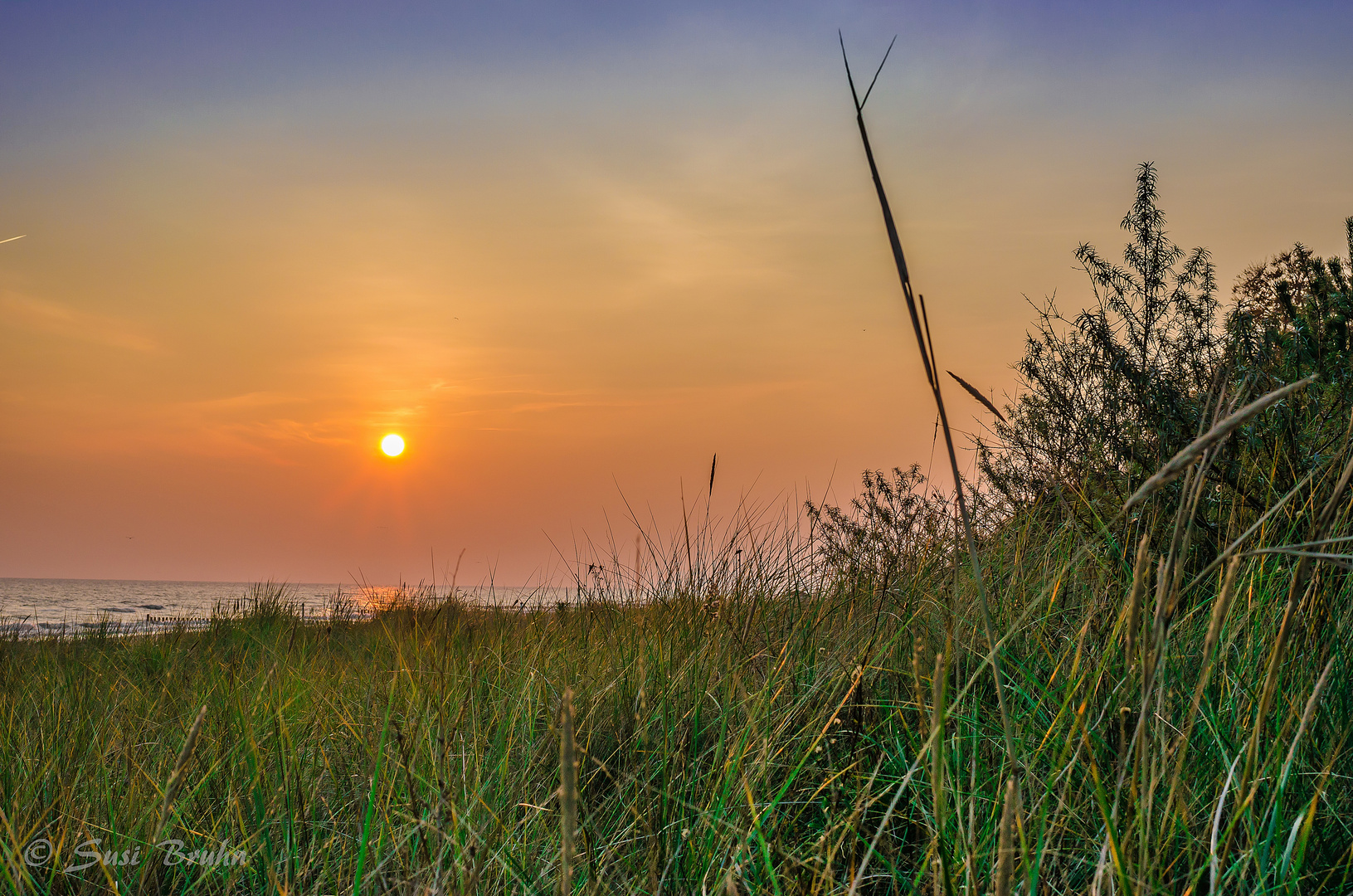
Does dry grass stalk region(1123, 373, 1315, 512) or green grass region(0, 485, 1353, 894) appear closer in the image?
dry grass stalk region(1123, 373, 1315, 512)

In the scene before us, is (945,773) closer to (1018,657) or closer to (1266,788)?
(1266,788)

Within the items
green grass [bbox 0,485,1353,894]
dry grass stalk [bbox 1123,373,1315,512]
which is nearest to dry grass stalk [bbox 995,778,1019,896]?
green grass [bbox 0,485,1353,894]

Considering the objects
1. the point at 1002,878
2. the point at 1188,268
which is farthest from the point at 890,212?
the point at 1188,268

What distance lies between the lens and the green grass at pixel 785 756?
136 centimetres

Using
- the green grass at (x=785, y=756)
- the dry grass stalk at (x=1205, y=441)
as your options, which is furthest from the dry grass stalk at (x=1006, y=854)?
the dry grass stalk at (x=1205, y=441)

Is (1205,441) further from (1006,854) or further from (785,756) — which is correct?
(785,756)

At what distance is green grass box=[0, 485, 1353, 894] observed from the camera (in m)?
1.36

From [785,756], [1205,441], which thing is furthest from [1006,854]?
[785,756]

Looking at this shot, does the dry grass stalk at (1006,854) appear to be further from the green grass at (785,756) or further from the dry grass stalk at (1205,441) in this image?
the dry grass stalk at (1205,441)

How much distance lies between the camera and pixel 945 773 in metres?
1.68

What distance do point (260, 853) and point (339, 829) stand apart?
0.80ft

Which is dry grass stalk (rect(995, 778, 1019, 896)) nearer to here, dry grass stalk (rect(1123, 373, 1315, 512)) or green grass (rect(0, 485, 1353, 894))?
green grass (rect(0, 485, 1353, 894))

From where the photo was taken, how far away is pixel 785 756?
2.07 meters

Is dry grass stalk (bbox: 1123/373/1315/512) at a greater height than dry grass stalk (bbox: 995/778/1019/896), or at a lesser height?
greater
